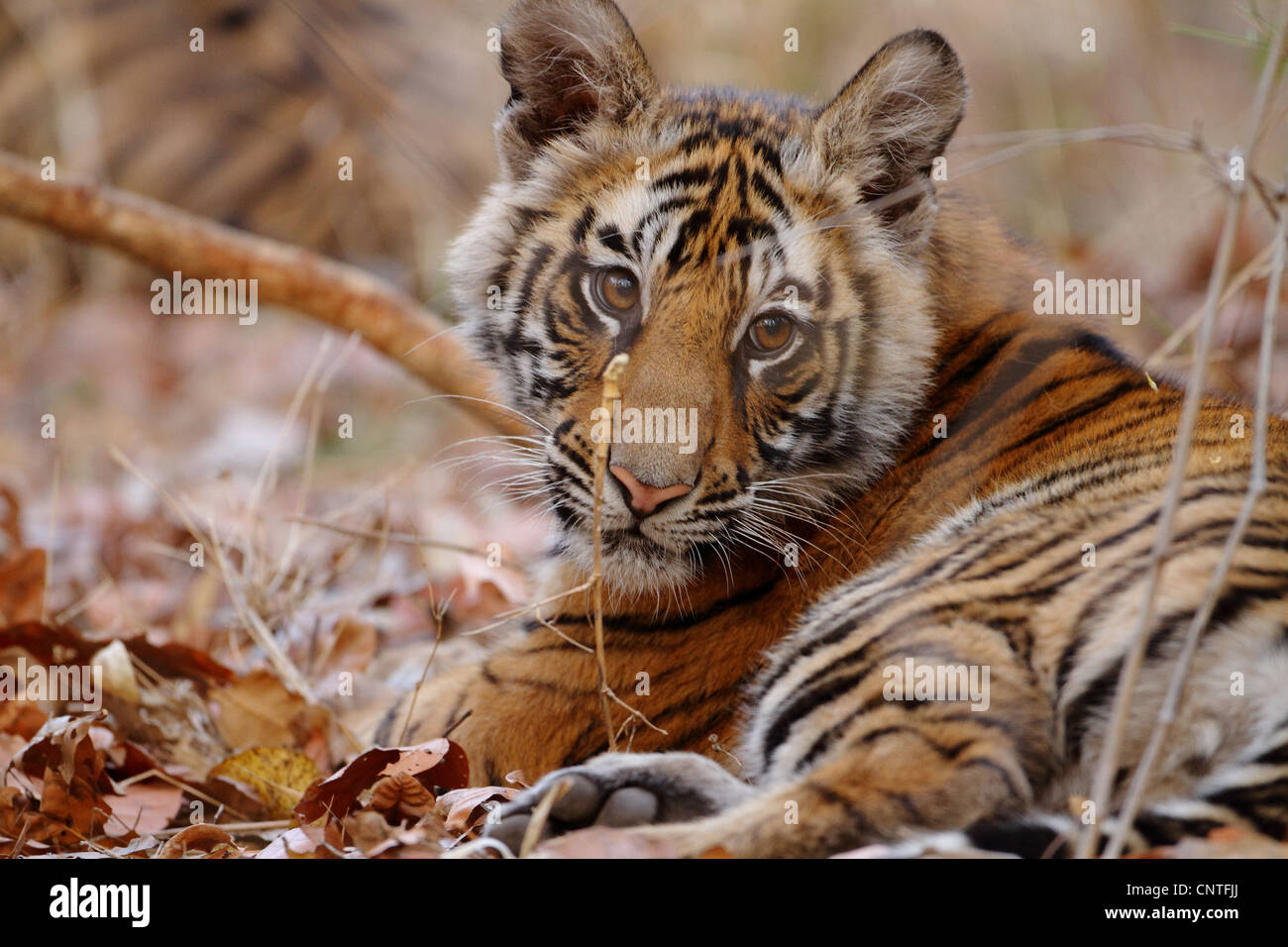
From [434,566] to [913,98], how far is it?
9.44ft

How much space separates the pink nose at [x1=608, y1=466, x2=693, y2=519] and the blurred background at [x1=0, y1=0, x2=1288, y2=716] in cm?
170

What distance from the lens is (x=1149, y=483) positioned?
2482 millimetres

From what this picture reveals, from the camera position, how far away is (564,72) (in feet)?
11.1

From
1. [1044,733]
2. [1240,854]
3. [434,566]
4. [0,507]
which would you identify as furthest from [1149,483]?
[0,507]

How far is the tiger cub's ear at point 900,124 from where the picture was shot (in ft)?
9.87

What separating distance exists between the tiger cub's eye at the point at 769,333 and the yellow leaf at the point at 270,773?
154 cm

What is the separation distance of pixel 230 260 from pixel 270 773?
244cm

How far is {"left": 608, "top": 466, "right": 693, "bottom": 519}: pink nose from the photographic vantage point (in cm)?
281
